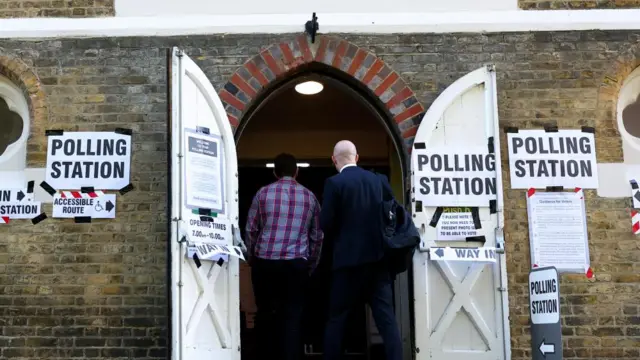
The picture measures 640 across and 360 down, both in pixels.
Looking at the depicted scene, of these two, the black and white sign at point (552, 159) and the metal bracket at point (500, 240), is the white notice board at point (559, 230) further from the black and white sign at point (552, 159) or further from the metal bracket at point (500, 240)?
the metal bracket at point (500, 240)

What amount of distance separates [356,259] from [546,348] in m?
1.39

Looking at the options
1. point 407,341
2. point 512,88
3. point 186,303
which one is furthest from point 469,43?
point 186,303

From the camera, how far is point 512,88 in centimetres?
702

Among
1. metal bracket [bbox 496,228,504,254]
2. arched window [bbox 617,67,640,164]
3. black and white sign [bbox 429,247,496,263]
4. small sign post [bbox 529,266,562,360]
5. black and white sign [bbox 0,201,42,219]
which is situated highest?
arched window [bbox 617,67,640,164]

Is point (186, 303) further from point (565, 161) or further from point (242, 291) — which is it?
point (565, 161)

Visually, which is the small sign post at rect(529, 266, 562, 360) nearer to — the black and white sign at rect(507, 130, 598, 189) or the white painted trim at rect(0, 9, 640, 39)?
the black and white sign at rect(507, 130, 598, 189)

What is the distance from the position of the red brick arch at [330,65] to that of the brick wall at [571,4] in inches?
52.0

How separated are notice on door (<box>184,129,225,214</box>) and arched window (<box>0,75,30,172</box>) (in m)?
1.72

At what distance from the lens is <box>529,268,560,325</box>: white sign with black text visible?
16.3 feet

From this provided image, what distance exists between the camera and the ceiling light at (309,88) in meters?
8.23

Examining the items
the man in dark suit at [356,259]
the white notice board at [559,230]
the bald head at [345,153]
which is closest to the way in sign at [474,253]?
the white notice board at [559,230]

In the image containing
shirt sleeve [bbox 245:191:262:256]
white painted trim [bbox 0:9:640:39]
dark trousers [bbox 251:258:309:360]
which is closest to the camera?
dark trousers [bbox 251:258:309:360]

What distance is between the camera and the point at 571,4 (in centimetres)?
717

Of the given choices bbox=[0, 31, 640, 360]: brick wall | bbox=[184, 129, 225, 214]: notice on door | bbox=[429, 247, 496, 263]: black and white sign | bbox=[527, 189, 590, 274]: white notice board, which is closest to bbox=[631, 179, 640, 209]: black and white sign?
bbox=[0, 31, 640, 360]: brick wall
